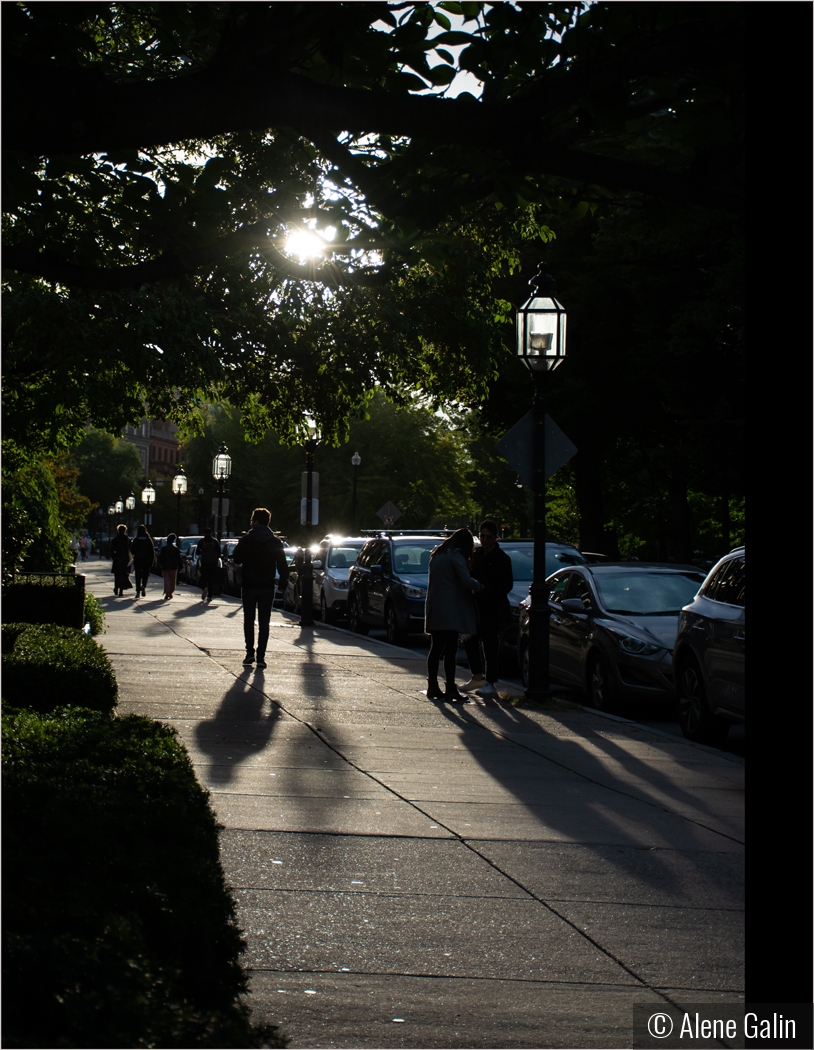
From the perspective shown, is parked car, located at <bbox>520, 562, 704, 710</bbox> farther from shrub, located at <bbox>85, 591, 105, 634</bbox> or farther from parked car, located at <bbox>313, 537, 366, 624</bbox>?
parked car, located at <bbox>313, 537, 366, 624</bbox>

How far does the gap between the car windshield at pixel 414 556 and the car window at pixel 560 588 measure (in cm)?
724

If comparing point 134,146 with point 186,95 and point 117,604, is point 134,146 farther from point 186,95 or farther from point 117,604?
point 117,604

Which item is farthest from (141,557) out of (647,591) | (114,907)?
(114,907)

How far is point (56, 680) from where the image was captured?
849 cm

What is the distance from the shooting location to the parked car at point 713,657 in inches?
404

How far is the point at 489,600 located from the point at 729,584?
4.35 metres

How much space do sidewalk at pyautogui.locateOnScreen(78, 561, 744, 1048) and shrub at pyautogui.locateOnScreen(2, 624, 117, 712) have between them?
0.90 metres

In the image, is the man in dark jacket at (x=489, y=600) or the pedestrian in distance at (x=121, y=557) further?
the pedestrian in distance at (x=121, y=557)

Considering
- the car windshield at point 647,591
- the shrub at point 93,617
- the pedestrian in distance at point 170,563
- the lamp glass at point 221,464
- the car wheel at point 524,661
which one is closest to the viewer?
the car windshield at point 647,591

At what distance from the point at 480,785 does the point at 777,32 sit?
6.58 m

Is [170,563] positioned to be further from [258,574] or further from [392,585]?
[258,574]

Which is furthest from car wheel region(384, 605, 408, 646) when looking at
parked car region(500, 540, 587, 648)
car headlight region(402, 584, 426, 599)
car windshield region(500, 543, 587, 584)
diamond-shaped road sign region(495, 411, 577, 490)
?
diamond-shaped road sign region(495, 411, 577, 490)

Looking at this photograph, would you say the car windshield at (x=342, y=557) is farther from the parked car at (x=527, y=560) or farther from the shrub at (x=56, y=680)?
the shrub at (x=56, y=680)

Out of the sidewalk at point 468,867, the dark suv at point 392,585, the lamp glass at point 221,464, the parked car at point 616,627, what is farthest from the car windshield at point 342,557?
the sidewalk at point 468,867
